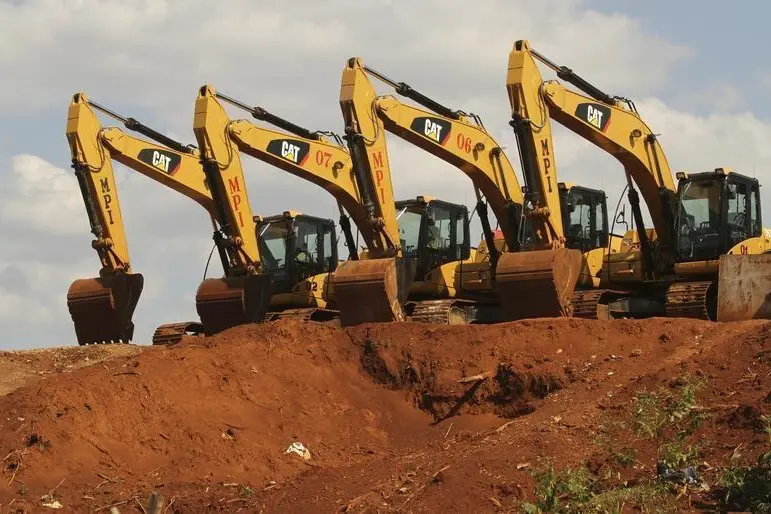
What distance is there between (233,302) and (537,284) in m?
6.73

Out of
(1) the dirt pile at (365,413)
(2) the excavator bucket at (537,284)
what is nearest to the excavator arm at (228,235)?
(1) the dirt pile at (365,413)

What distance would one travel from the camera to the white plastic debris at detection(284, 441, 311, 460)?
17047 millimetres

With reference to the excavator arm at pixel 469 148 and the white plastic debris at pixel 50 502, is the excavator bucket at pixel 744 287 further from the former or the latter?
the white plastic debris at pixel 50 502

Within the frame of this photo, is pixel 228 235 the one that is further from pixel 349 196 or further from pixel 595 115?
pixel 595 115

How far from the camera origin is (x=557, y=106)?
23.4 m

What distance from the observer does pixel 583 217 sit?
84.9ft

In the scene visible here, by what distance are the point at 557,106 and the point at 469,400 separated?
721 cm

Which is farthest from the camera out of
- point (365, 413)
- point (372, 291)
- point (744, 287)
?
point (372, 291)

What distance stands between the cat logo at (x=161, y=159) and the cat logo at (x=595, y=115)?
30.2 feet

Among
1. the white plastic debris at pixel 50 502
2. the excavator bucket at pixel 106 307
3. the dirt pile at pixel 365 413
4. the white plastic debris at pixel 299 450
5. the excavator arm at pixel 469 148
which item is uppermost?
the excavator arm at pixel 469 148

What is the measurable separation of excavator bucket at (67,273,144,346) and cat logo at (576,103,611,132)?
959cm

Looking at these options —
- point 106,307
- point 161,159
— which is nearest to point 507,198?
point 161,159

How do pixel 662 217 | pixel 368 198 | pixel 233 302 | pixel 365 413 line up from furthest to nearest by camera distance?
1. pixel 233 302
2. pixel 662 217
3. pixel 368 198
4. pixel 365 413

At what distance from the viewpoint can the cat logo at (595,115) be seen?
23.8m
